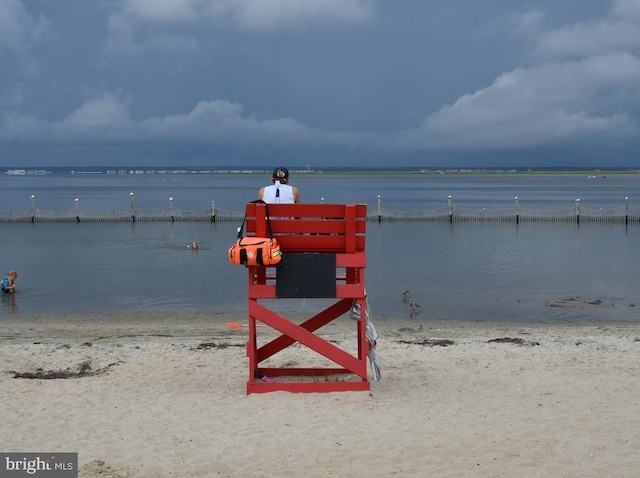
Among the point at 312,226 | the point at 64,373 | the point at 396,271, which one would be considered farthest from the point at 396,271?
the point at 312,226

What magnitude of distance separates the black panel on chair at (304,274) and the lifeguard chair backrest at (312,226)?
0.13 m

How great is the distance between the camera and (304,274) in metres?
7.48

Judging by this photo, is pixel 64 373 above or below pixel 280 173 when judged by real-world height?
below

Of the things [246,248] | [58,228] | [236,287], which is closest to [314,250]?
[246,248]

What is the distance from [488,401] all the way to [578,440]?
4.54ft

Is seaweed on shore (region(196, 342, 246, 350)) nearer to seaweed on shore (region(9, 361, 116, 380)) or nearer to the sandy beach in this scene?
the sandy beach

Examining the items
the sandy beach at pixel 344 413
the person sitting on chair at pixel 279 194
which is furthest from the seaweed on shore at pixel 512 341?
the person sitting on chair at pixel 279 194

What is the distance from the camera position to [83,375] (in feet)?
29.8

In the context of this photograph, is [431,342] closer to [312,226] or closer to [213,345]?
[213,345]

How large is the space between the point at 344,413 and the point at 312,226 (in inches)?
74.1

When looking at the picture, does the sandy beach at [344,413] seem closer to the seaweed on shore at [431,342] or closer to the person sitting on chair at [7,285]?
the seaweed on shore at [431,342]

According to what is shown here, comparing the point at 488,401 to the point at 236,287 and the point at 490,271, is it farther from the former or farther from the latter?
the point at 490,271

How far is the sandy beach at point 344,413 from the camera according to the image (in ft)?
19.6

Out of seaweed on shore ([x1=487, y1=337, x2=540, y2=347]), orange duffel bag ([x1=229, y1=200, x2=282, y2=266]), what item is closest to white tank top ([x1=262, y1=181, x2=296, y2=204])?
orange duffel bag ([x1=229, y1=200, x2=282, y2=266])
